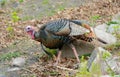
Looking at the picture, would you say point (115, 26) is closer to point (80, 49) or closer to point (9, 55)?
point (80, 49)

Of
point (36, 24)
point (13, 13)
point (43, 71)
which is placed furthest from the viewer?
point (13, 13)

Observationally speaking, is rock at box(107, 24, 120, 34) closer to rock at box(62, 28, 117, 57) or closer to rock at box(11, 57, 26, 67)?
rock at box(62, 28, 117, 57)

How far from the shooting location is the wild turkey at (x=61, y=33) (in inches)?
267

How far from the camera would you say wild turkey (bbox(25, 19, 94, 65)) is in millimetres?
6785

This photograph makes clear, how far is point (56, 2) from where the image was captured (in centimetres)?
1075

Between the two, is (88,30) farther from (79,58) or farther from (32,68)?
(32,68)

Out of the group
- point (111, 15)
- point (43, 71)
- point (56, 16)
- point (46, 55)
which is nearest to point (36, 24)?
point (56, 16)

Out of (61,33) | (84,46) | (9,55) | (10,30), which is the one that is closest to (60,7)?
(10,30)

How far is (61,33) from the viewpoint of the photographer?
22.2ft

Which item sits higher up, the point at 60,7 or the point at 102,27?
the point at 102,27

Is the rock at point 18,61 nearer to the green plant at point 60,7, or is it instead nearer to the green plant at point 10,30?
the green plant at point 10,30

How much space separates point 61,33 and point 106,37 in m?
0.93

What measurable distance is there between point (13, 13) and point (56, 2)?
1168 mm

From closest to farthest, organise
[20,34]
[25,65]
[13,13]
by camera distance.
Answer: [25,65] → [20,34] → [13,13]
